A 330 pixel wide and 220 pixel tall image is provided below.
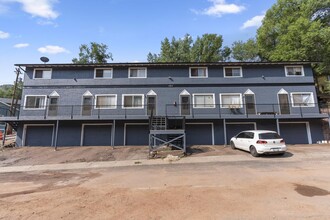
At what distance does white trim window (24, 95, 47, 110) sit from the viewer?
61.7ft

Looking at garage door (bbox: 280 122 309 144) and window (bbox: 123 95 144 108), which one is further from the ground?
window (bbox: 123 95 144 108)

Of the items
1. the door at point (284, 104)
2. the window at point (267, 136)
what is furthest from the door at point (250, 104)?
the window at point (267, 136)

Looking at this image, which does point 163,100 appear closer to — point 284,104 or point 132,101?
point 132,101

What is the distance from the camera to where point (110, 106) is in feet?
61.9

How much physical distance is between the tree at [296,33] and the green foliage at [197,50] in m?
6.65

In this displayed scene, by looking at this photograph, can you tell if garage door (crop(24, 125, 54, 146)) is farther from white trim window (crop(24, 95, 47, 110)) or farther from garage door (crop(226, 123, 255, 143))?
garage door (crop(226, 123, 255, 143))

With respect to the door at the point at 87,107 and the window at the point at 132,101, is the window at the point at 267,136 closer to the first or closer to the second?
the window at the point at 132,101

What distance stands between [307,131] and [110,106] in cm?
1887

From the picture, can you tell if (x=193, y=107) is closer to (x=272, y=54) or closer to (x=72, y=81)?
(x=72, y=81)

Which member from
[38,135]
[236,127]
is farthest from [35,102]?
[236,127]

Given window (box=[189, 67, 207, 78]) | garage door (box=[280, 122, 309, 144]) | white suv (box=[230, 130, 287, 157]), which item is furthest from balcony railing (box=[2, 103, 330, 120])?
white suv (box=[230, 130, 287, 157])

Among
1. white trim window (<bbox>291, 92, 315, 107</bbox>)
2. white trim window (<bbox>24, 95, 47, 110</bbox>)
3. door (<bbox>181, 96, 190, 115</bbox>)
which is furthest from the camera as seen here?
white trim window (<bbox>24, 95, 47, 110</bbox>)

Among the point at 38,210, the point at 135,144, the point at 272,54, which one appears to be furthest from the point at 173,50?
the point at 38,210

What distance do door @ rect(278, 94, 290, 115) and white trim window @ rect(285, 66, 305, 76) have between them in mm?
2412
